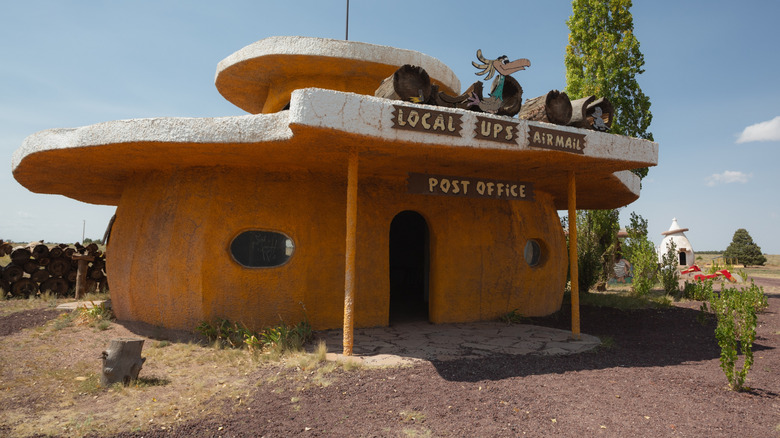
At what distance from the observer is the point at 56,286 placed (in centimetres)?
1366

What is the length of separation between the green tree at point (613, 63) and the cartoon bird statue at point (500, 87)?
38.1ft

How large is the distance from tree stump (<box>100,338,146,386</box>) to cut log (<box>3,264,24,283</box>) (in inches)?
416

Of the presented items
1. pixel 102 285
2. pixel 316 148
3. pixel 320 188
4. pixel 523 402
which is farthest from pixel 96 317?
pixel 523 402

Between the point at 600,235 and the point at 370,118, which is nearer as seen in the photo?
the point at 370,118

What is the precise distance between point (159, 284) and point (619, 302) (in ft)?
36.2

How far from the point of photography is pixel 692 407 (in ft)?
15.6

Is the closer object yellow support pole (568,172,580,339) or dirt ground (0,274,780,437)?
dirt ground (0,274,780,437)

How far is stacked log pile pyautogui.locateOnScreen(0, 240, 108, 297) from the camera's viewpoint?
13.1 meters

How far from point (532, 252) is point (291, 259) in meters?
5.73

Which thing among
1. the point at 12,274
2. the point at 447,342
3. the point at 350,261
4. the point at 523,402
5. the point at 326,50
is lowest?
the point at 523,402

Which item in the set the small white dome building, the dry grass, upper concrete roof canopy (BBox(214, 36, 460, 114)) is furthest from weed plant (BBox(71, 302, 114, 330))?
the small white dome building

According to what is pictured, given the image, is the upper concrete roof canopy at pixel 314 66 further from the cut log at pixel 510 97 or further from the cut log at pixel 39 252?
the cut log at pixel 39 252

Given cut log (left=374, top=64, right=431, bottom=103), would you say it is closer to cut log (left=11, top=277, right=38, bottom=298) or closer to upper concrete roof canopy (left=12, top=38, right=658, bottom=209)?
upper concrete roof canopy (left=12, top=38, right=658, bottom=209)

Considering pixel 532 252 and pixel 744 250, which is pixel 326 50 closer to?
pixel 532 252
